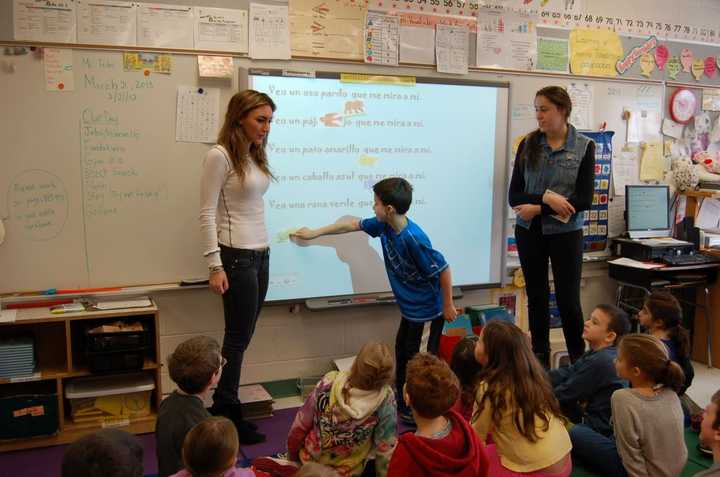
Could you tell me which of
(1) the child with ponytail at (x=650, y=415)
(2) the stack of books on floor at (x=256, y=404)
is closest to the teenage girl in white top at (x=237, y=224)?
(2) the stack of books on floor at (x=256, y=404)

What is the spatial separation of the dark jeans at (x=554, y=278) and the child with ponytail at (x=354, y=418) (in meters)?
1.53

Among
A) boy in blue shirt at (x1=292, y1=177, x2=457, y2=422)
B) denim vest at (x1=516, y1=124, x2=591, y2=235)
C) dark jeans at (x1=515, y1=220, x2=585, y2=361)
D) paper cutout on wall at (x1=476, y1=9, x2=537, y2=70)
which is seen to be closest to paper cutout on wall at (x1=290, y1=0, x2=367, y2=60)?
paper cutout on wall at (x1=476, y1=9, x2=537, y2=70)

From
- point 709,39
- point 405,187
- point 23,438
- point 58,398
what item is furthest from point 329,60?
point 709,39

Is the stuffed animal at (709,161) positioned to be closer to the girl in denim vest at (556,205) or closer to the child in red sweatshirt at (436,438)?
the girl in denim vest at (556,205)

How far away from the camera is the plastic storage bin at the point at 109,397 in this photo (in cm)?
284

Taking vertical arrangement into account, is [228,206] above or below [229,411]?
above

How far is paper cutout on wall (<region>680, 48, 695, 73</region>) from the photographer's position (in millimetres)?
4320

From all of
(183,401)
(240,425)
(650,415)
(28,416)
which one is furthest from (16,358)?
(650,415)

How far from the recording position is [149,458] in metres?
2.70

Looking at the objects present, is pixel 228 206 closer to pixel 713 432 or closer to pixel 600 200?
pixel 713 432

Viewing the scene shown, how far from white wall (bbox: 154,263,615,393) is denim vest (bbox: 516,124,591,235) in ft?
2.78

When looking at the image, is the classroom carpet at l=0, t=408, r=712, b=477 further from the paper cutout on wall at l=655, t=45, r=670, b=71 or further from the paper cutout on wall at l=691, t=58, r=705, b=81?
the paper cutout on wall at l=691, t=58, r=705, b=81

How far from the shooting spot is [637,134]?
423 cm

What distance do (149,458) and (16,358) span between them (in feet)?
2.29
